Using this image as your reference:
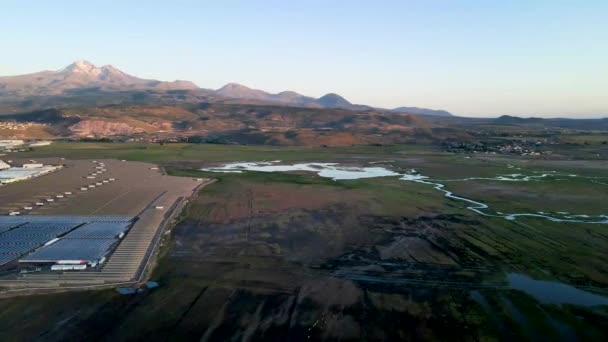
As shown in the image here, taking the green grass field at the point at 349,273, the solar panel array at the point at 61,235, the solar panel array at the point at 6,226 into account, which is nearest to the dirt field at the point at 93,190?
the solar panel array at the point at 61,235

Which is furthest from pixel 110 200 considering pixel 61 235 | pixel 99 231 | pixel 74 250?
pixel 74 250

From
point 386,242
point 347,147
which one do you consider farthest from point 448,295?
point 347,147

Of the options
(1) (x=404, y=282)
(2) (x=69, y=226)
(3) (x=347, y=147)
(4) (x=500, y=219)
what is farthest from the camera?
(3) (x=347, y=147)

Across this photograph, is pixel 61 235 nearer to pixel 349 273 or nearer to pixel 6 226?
pixel 6 226

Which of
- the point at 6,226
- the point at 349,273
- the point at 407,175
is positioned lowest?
the point at 6,226

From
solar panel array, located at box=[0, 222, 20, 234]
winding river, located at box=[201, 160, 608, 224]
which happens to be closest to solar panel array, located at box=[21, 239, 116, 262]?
solar panel array, located at box=[0, 222, 20, 234]

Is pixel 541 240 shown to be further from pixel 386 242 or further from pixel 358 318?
pixel 358 318

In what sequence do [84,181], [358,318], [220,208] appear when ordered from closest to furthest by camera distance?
[358,318], [220,208], [84,181]

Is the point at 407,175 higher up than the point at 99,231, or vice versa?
the point at 407,175
